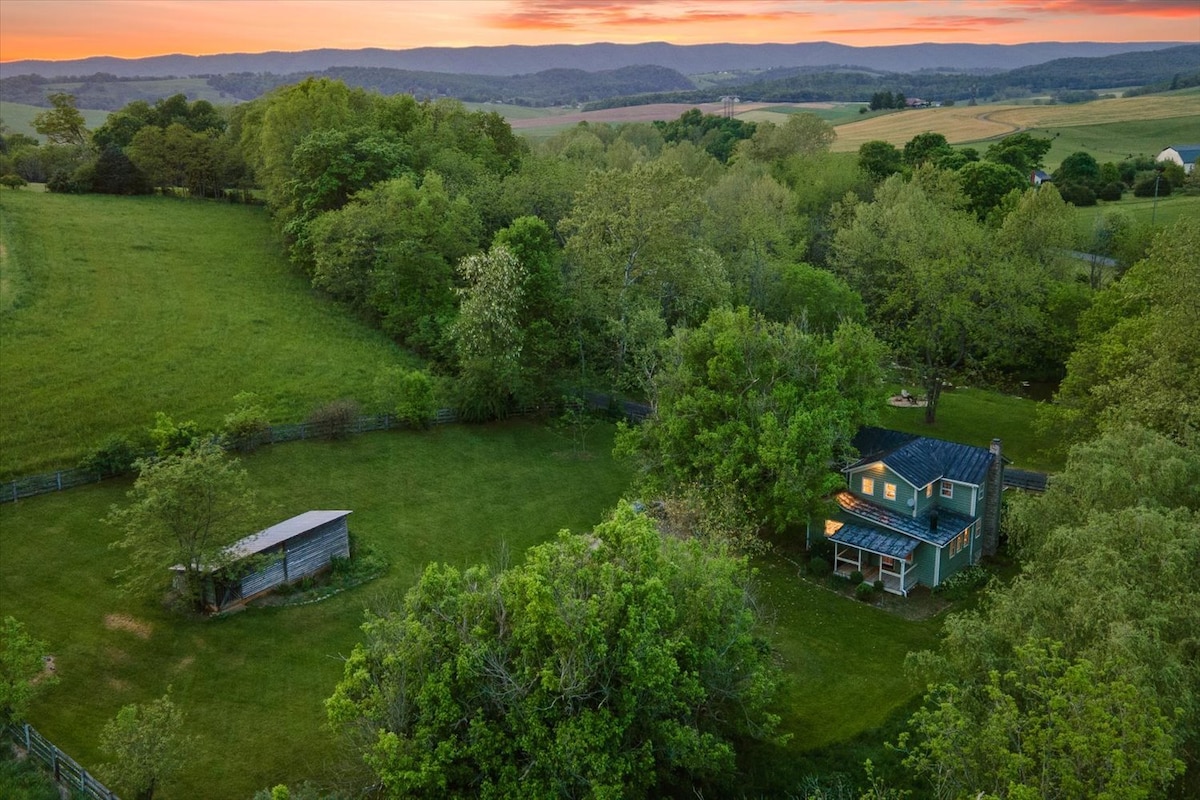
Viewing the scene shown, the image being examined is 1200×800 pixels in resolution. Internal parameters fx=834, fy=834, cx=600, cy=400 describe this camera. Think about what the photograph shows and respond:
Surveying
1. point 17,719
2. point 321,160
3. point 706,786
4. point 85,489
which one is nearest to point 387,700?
point 706,786

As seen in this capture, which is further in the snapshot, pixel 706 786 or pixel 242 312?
pixel 242 312

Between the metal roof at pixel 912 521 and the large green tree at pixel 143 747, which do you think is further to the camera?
the metal roof at pixel 912 521

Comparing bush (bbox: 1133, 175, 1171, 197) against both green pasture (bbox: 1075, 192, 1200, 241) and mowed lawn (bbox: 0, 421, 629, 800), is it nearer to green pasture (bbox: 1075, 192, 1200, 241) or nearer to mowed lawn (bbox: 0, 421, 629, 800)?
green pasture (bbox: 1075, 192, 1200, 241)

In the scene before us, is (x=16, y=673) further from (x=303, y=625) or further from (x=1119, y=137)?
(x=1119, y=137)

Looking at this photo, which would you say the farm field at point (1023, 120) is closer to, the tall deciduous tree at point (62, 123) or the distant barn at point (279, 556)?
the tall deciduous tree at point (62, 123)

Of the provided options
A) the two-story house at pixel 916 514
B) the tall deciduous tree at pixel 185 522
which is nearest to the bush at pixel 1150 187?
the two-story house at pixel 916 514

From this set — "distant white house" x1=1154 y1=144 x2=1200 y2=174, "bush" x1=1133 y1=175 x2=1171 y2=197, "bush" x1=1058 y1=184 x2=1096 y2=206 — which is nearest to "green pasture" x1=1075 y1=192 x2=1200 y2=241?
"bush" x1=1133 y1=175 x2=1171 y2=197

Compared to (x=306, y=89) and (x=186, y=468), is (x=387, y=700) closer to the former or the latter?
(x=186, y=468)
